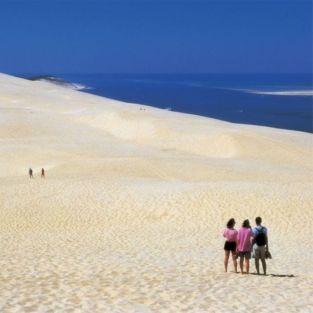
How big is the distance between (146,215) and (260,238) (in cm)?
920

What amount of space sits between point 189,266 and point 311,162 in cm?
2555

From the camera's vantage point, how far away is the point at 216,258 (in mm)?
16172

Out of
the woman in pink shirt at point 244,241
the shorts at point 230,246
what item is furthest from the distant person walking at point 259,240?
Result: the shorts at point 230,246

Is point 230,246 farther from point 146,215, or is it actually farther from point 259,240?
point 146,215

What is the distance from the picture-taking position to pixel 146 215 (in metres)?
22.1

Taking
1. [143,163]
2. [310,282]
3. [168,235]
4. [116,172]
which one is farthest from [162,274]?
[143,163]

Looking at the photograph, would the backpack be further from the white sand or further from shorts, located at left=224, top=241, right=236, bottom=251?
the white sand

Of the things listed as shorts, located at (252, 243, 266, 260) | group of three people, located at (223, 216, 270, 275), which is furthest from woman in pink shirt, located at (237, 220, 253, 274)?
shorts, located at (252, 243, 266, 260)

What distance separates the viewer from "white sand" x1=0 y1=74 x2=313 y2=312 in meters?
11.2

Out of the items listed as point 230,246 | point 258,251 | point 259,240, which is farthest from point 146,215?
point 259,240

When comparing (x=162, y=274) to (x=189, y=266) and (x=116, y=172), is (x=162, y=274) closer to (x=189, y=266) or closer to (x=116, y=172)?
(x=189, y=266)

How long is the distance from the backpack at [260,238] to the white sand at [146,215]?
70 cm

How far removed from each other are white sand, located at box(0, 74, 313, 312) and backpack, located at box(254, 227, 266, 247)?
70 cm

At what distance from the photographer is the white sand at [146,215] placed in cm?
1123
